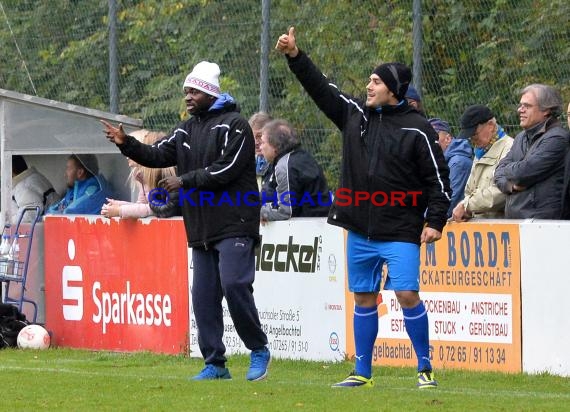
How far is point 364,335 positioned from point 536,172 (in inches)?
80.1

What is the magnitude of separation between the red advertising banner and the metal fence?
1871 mm

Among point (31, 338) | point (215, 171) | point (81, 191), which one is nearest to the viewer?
point (215, 171)

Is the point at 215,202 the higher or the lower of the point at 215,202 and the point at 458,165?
the lower

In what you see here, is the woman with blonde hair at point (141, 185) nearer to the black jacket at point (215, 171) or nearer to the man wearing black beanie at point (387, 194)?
the black jacket at point (215, 171)

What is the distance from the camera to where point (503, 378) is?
1052 centimetres

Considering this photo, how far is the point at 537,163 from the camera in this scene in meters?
10.5

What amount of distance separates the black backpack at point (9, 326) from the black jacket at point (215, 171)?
4300 millimetres

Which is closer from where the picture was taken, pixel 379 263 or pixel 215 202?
pixel 379 263

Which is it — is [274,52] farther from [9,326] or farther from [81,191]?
[9,326]

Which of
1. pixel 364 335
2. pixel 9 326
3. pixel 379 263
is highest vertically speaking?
pixel 379 263

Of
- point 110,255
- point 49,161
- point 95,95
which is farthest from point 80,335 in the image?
point 95,95

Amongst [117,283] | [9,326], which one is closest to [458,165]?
[117,283]

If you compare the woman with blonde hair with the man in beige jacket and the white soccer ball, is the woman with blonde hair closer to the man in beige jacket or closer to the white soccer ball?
the white soccer ball

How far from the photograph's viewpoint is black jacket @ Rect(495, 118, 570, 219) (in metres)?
10.6
